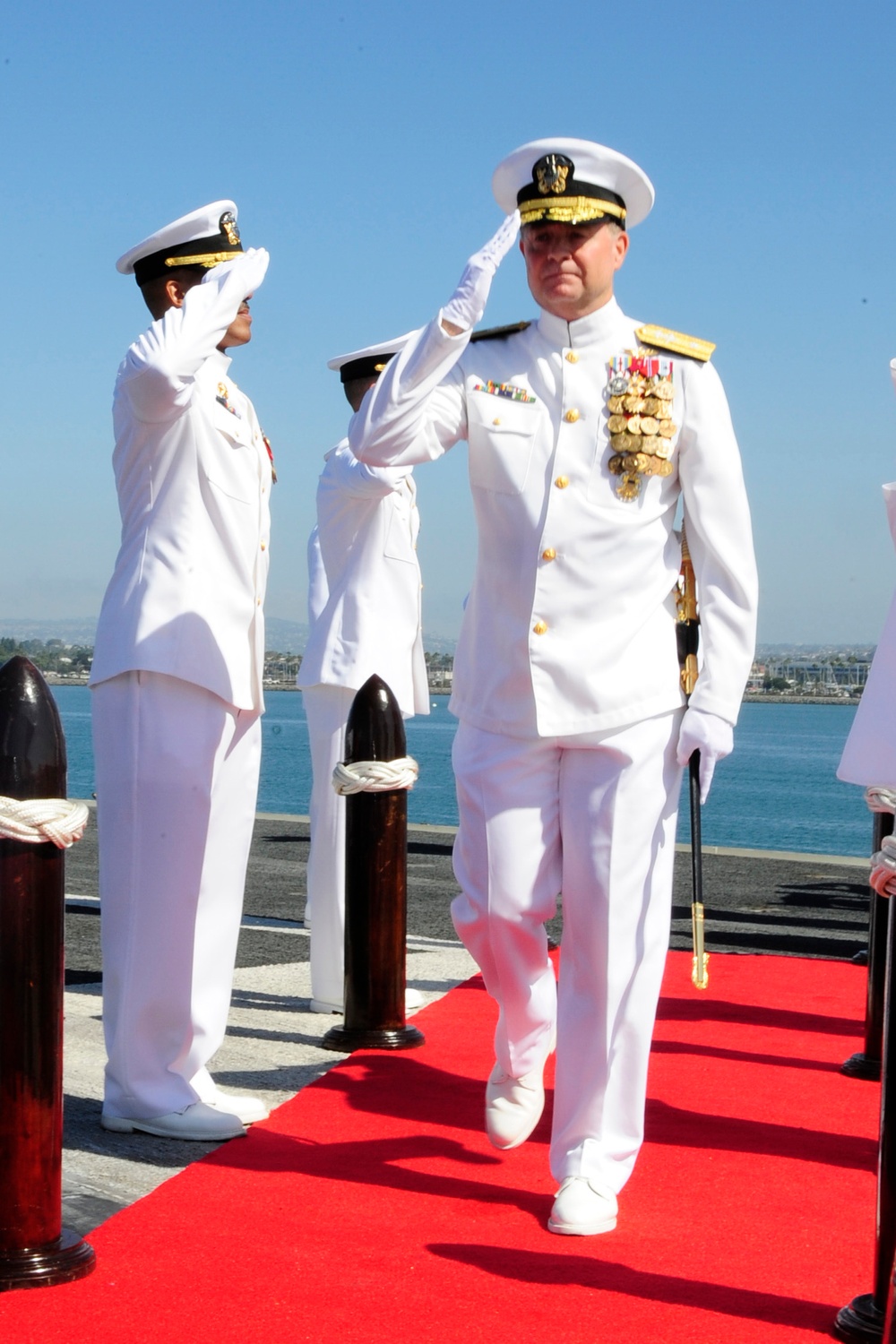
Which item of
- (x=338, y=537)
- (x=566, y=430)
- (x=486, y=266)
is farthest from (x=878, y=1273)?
(x=338, y=537)

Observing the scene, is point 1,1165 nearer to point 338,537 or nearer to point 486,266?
point 486,266

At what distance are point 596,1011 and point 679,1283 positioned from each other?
2.51ft

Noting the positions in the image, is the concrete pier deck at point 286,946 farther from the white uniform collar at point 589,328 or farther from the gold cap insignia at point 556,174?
the gold cap insignia at point 556,174

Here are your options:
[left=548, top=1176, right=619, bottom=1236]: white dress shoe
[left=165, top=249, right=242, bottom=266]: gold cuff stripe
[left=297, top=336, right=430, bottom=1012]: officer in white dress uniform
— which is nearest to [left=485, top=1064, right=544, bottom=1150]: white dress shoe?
[left=548, top=1176, right=619, bottom=1236]: white dress shoe

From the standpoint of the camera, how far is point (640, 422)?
13.6ft

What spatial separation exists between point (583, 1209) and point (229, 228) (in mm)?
2945

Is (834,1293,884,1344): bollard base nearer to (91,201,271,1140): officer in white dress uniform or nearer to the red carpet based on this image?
the red carpet

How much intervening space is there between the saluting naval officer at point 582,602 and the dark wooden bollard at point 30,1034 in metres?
1.18

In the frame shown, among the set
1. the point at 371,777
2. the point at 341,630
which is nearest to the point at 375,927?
the point at 371,777

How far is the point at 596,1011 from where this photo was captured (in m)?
4.13

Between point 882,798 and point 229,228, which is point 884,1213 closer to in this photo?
point 882,798

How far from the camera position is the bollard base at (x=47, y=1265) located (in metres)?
3.37

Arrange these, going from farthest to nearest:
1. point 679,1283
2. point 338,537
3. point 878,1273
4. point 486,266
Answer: point 338,537
point 486,266
point 679,1283
point 878,1273

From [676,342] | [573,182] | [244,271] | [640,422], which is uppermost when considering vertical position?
[573,182]
